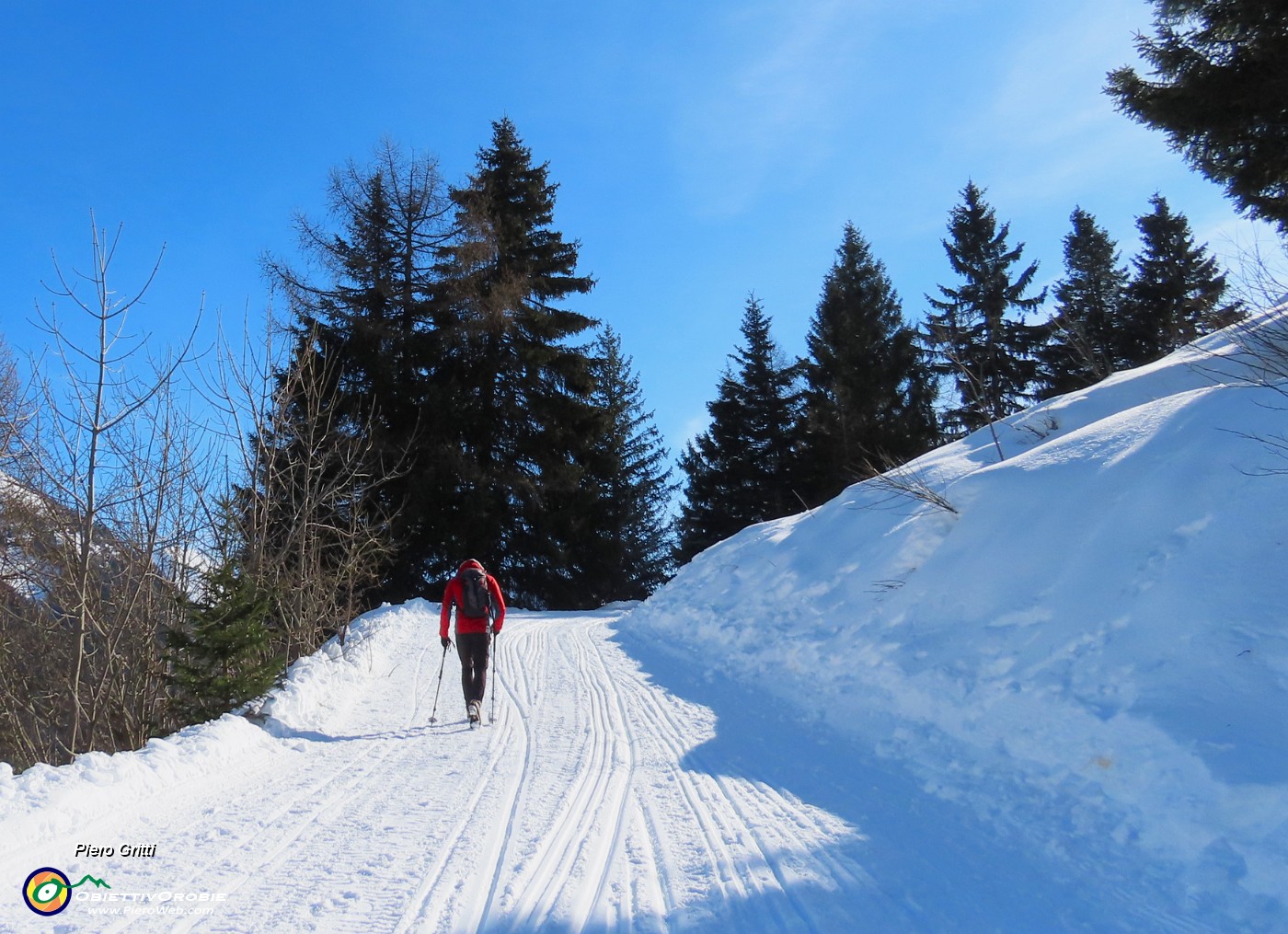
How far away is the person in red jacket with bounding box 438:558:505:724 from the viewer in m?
8.02

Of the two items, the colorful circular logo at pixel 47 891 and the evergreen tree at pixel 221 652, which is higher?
the evergreen tree at pixel 221 652

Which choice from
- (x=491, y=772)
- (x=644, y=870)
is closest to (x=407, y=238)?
(x=491, y=772)

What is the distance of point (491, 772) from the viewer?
230 inches

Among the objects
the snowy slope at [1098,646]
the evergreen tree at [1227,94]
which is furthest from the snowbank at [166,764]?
the evergreen tree at [1227,94]

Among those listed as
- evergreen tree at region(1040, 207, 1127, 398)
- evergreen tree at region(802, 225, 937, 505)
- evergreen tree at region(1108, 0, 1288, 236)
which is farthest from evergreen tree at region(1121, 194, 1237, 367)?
evergreen tree at region(1108, 0, 1288, 236)

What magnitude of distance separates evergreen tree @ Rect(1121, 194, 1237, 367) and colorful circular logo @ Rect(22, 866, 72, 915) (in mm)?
28242

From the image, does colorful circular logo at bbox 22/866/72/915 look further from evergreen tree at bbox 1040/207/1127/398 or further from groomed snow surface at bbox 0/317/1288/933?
evergreen tree at bbox 1040/207/1127/398

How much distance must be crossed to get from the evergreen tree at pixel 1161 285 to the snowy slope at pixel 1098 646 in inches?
670

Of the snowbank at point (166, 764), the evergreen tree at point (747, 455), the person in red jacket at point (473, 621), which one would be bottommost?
the snowbank at point (166, 764)

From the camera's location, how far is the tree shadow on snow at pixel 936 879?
3.41 meters

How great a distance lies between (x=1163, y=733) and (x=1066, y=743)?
1.91 feet

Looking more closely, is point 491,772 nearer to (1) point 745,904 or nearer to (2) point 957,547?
(1) point 745,904

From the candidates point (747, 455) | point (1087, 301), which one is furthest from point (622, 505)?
point (1087, 301)

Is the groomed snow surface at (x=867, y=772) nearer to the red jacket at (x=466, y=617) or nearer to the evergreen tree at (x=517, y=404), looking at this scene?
the red jacket at (x=466, y=617)
